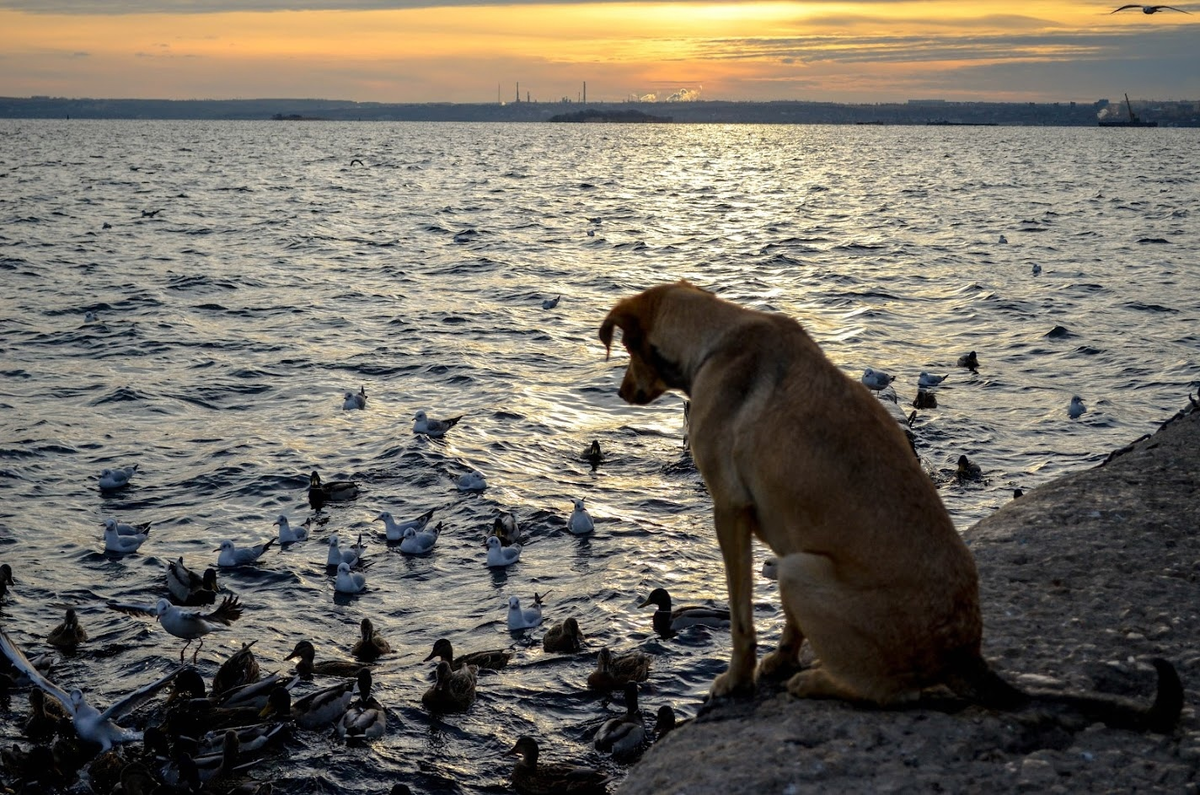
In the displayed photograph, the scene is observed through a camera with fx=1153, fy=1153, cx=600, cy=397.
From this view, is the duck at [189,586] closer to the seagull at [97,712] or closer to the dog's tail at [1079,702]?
the seagull at [97,712]

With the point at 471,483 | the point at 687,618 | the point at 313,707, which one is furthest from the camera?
the point at 471,483

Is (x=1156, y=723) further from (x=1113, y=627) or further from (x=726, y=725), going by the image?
(x=726, y=725)

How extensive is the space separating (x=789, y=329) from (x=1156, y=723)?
2.46 metres

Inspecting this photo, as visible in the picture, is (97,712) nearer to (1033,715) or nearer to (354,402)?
(1033,715)

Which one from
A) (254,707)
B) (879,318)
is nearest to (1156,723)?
(254,707)

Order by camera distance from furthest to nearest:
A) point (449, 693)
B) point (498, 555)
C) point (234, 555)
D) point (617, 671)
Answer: point (498, 555) < point (234, 555) < point (617, 671) < point (449, 693)

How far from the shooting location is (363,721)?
388 inches

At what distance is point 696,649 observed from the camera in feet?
37.3

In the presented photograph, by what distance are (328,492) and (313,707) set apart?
21.2 feet

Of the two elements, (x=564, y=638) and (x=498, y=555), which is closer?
(x=564, y=638)

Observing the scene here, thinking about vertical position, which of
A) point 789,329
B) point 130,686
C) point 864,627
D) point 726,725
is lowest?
point 130,686

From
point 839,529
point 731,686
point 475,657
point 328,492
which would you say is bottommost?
point 475,657

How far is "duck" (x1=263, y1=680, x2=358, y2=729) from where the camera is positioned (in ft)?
32.7

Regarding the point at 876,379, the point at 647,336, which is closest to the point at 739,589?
the point at 647,336
